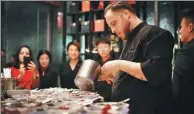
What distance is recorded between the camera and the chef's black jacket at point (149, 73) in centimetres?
126

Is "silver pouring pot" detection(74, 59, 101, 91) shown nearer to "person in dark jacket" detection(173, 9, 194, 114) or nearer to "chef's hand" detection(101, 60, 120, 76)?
"chef's hand" detection(101, 60, 120, 76)

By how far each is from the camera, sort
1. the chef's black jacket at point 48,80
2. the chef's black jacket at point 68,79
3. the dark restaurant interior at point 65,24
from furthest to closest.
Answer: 1. the dark restaurant interior at point 65,24
2. the chef's black jacket at point 48,80
3. the chef's black jacket at point 68,79

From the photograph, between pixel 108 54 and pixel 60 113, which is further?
pixel 108 54

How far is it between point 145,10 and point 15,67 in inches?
86.3

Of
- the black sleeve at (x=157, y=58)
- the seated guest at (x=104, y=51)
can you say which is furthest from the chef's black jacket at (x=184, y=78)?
the seated guest at (x=104, y=51)

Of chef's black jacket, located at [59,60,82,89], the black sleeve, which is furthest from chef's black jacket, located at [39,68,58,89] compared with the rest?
the black sleeve

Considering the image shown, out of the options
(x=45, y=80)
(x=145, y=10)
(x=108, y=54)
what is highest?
(x=145, y=10)

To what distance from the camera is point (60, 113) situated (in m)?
1.08

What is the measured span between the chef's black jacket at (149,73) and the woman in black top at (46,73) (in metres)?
1.33

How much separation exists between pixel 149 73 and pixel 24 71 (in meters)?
1.75

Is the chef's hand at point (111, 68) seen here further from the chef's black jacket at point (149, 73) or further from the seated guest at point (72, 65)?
the seated guest at point (72, 65)

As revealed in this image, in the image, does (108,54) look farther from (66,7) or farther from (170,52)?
(66,7)

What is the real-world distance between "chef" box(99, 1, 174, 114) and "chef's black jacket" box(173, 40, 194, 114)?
16.8 inches

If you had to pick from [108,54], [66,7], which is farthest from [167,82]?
[66,7]
